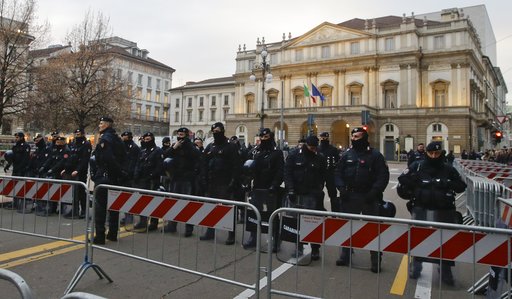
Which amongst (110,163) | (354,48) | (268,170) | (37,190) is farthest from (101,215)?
(354,48)

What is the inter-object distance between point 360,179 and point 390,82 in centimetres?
5618

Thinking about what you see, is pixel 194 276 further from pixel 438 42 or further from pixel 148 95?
pixel 148 95

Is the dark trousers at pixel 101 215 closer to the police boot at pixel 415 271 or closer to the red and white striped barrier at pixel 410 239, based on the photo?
the red and white striped barrier at pixel 410 239

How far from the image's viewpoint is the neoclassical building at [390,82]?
177ft

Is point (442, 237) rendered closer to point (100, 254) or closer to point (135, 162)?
point (100, 254)

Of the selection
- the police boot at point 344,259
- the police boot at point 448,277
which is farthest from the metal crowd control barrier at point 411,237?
the police boot at point 344,259

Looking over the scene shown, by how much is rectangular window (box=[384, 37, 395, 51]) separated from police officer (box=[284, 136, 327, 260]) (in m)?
57.1

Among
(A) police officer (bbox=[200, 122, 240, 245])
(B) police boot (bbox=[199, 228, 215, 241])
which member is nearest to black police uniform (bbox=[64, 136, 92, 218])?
(A) police officer (bbox=[200, 122, 240, 245])

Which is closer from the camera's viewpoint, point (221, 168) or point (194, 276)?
point (194, 276)

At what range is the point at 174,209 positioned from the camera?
15.7ft

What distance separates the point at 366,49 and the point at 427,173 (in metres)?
58.2

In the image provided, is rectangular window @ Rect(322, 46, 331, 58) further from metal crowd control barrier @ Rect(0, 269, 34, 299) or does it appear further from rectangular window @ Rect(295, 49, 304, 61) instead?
metal crowd control barrier @ Rect(0, 269, 34, 299)

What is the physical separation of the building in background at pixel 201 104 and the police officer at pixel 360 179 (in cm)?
7906

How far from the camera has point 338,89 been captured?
61.6 m
